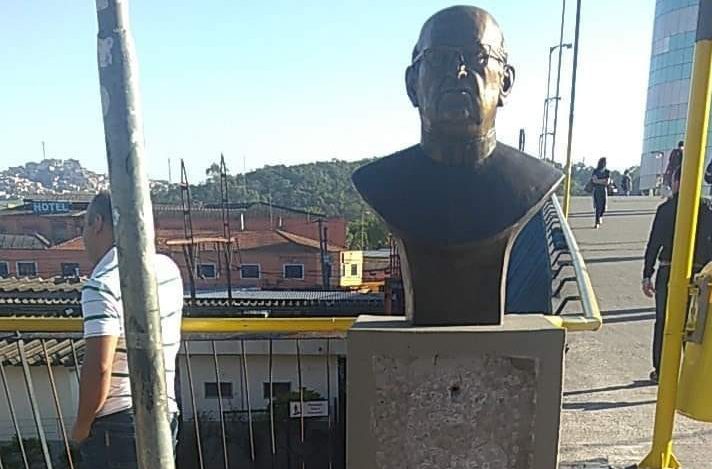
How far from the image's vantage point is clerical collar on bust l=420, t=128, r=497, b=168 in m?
1.96

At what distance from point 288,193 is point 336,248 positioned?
18.4 feet

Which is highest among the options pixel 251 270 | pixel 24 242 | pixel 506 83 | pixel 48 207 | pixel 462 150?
pixel 506 83

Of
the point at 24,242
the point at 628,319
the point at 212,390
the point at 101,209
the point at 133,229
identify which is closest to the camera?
the point at 133,229

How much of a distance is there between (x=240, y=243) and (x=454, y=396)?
2219cm

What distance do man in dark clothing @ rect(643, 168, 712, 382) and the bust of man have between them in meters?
2.20

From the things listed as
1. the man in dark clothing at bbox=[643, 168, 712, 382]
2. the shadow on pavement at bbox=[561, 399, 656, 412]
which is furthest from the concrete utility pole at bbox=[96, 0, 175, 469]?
the man in dark clothing at bbox=[643, 168, 712, 382]

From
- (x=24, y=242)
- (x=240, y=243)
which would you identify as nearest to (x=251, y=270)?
(x=240, y=243)

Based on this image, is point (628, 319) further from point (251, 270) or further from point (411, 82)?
point (251, 270)

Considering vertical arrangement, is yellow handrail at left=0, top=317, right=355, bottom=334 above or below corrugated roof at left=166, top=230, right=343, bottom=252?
above

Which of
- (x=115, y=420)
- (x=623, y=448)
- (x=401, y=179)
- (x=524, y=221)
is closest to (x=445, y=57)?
(x=401, y=179)

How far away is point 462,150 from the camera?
1969mm

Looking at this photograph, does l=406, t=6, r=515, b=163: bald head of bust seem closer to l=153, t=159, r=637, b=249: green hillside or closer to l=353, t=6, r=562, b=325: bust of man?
l=353, t=6, r=562, b=325: bust of man

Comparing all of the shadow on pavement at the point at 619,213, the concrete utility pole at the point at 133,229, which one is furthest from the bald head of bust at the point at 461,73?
the shadow on pavement at the point at 619,213

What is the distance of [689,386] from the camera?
2.63 meters
